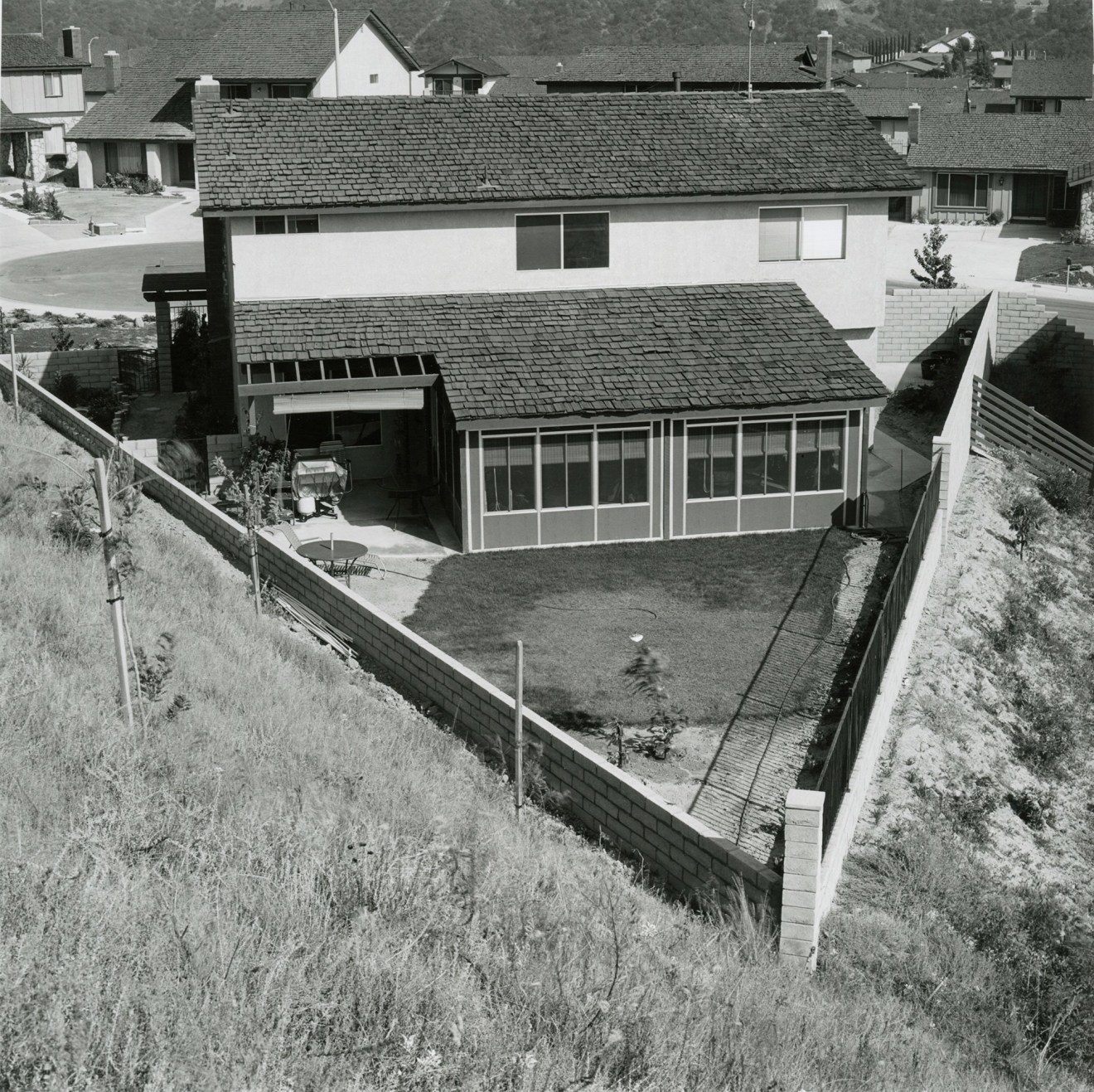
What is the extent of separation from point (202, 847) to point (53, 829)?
4.19 ft

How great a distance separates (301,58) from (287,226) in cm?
4702

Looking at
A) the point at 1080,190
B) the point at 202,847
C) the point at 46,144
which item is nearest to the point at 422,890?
the point at 202,847

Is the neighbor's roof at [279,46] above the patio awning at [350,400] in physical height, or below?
above

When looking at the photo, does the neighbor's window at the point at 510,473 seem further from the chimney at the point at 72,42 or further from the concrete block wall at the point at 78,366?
the chimney at the point at 72,42

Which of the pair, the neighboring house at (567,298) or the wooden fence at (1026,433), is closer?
the neighboring house at (567,298)

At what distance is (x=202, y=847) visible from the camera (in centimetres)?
1130

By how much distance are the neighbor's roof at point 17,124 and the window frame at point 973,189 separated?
44.8m

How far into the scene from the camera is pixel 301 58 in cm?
A: 7194

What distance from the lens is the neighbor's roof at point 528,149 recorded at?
2880cm

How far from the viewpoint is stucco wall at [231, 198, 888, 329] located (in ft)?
94.0

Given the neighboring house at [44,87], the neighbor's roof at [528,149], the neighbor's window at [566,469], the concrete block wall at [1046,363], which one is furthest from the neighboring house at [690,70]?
the neighbor's window at [566,469]

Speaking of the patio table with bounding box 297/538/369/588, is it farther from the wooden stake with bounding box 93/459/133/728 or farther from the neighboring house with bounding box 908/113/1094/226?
the neighboring house with bounding box 908/113/1094/226

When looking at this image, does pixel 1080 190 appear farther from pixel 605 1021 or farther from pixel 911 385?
pixel 605 1021

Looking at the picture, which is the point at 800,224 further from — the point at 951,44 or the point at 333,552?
the point at 951,44
